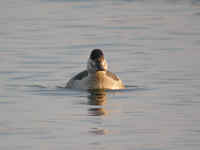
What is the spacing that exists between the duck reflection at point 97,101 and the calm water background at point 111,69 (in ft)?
0.09

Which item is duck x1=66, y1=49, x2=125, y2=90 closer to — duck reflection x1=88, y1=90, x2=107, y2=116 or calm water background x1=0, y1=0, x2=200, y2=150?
duck reflection x1=88, y1=90, x2=107, y2=116

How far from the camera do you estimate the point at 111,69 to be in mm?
23453

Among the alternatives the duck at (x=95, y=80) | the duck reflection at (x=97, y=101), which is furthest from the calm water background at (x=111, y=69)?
the duck at (x=95, y=80)

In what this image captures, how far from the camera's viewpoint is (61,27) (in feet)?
105

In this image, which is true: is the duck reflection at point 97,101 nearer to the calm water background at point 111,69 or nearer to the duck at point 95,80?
the calm water background at point 111,69

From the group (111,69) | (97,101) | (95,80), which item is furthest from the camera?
(111,69)

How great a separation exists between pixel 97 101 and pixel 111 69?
5045mm

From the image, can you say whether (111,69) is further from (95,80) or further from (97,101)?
(97,101)

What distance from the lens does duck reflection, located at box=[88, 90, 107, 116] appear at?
16484 mm

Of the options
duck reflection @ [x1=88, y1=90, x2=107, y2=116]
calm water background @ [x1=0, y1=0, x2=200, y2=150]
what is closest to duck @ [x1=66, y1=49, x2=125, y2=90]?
duck reflection @ [x1=88, y1=90, x2=107, y2=116]

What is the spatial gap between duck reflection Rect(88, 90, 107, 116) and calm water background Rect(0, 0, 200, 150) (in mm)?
28

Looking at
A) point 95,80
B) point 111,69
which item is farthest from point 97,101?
point 111,69

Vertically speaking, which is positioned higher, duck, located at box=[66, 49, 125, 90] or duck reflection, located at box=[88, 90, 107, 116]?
duck, located at box=[66, 49, 125, 90]

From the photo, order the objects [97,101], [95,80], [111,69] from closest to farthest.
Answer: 1. [97,101]
2. [95,80]
3. [111,69]
